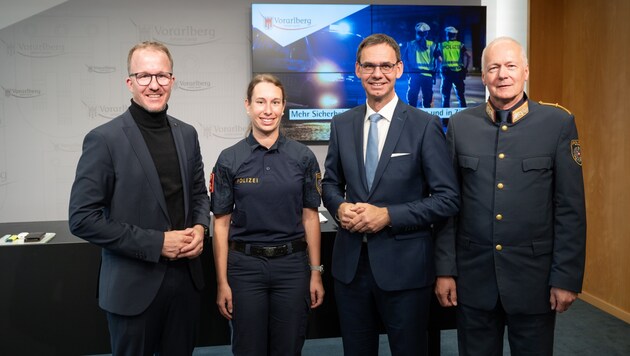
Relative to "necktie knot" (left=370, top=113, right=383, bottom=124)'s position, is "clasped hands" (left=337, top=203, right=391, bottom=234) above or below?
below

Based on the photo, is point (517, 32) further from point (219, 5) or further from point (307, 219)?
point (307, 219)

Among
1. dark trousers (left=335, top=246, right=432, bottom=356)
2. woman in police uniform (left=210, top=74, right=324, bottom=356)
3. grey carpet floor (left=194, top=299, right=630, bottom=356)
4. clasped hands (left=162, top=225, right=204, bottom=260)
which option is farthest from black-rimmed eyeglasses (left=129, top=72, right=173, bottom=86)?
grey carpet floor (left=194, top=299, right=630, bottom=356)

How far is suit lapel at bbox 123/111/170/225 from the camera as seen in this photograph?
1778 millimetres

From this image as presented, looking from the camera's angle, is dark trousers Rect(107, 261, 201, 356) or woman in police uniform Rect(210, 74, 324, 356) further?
woman in police uniform Rect(210, 74, 324, 356)

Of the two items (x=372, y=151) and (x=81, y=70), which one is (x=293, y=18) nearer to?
(x=81, y=70)

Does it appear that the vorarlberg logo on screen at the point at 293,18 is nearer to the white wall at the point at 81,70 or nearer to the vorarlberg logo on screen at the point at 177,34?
the white wall at the point at 81,70

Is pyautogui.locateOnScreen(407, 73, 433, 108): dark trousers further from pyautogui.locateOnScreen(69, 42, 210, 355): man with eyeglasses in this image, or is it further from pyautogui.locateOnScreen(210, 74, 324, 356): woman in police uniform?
pyautogui.locateOnScreen(69, 42, 210, 355): man with eyeglasses

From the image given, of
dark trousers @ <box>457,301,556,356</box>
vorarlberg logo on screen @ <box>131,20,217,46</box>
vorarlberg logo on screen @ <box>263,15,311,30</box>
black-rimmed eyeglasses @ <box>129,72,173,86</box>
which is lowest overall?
dark trousers @ <box>457,301,556,356</box>

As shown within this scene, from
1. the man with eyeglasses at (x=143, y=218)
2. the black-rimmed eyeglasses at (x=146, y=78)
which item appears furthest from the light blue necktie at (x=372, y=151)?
the black-rimmed eyeglasses at (x=146, y=78)

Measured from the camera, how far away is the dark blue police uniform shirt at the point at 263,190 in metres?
2.00

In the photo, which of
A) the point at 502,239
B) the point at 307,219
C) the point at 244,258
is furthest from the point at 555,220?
the point at 244,258

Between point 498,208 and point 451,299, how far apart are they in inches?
15.6

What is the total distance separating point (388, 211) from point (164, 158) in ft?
2.71

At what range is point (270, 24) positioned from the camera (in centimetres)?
454
